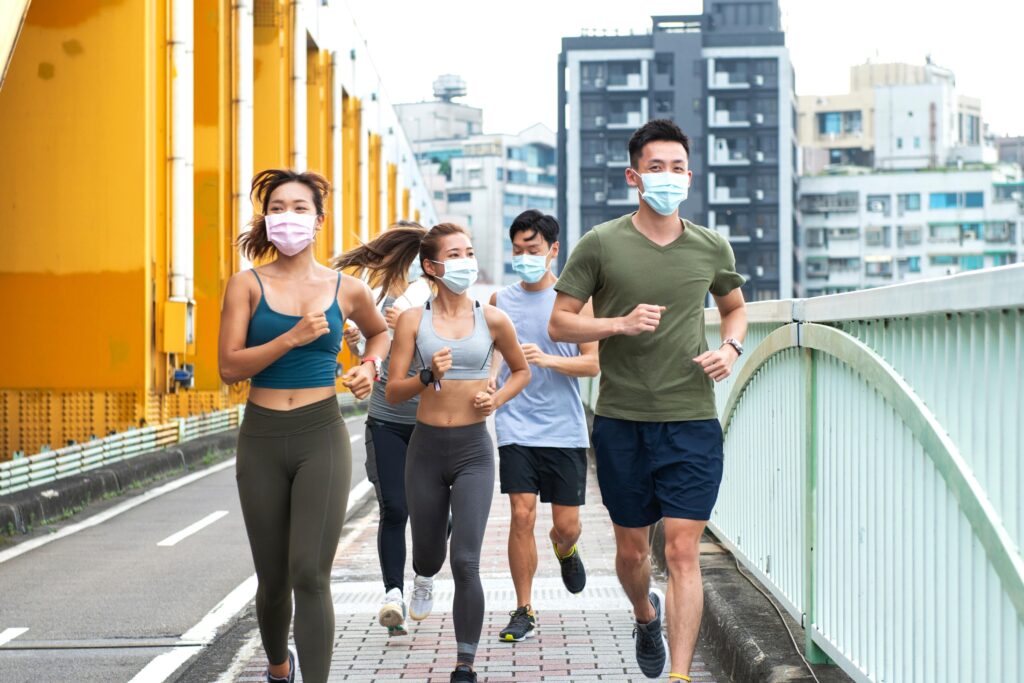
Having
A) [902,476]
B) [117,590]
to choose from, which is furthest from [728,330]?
[117,590]

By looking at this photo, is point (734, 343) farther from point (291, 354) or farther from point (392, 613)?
point (392, 613)

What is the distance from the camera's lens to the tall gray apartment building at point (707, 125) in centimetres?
10519

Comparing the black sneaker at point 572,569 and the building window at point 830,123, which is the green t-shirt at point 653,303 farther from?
the building window at point 830,123

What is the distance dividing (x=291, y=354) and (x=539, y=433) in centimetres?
232

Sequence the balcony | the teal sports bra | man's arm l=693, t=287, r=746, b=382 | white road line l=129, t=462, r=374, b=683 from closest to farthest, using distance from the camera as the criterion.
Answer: the teal sports bra
man's arm l=693, t=287, r=746, b=382
white road line l=129, t=462, r=374, b=683
the balcony

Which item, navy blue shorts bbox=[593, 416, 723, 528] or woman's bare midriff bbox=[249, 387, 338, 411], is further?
navy blue shorts bbox=[593, 416, 723, 528]

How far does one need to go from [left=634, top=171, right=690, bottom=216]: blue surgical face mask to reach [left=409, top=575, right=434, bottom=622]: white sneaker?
2334 mm

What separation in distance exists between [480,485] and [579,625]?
1.70 m

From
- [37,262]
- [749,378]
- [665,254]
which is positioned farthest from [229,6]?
[665,254]

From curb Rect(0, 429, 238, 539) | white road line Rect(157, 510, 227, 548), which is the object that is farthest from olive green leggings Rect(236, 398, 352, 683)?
curb Rect(0, 429, 238, 539)

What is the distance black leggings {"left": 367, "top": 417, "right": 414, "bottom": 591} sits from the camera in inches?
291

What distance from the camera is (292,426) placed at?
5320 millimetres

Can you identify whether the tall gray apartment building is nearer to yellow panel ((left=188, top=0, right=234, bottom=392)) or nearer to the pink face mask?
yellow panel ((left=188, top=0, right=234, bottom=392))

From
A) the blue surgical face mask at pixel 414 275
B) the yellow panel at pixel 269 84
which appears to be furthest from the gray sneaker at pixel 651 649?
the yellow panel at pixel 269 84
